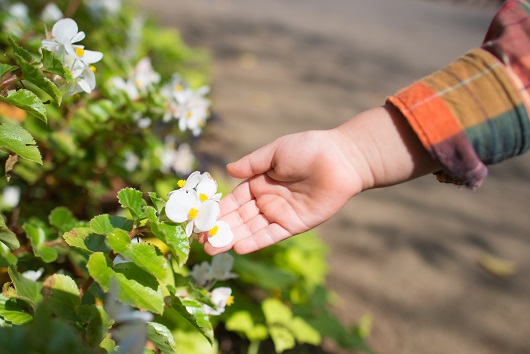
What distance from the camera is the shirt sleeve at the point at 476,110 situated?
1.17 metres

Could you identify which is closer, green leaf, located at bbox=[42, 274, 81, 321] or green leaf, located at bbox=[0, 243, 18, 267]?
green leaf, located at bbox=[42, 274, 81, 321]

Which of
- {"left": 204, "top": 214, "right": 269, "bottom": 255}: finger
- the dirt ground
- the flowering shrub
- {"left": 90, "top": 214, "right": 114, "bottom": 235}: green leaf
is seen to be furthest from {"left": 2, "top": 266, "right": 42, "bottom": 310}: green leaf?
the dirt ground

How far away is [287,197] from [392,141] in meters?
0.27

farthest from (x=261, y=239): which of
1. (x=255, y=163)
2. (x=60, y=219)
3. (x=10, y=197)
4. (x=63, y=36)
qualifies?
(x=10, y=197)

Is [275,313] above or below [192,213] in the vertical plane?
below

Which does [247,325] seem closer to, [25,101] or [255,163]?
[255,163]

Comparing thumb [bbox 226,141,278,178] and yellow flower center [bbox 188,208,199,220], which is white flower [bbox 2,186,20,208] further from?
yellow flower center [bbox 188,208,199,220]

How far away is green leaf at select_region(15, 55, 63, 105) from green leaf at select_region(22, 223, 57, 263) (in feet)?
0.95

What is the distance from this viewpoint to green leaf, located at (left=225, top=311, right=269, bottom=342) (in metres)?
1.49

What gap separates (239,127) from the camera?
129 inches

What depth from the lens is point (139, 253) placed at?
76 centimetres

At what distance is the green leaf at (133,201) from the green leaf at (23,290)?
0.18 meters

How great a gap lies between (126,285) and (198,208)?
0.51 ft

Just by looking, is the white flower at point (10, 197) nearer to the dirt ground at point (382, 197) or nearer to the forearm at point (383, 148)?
the forearm at point (383, 148)
